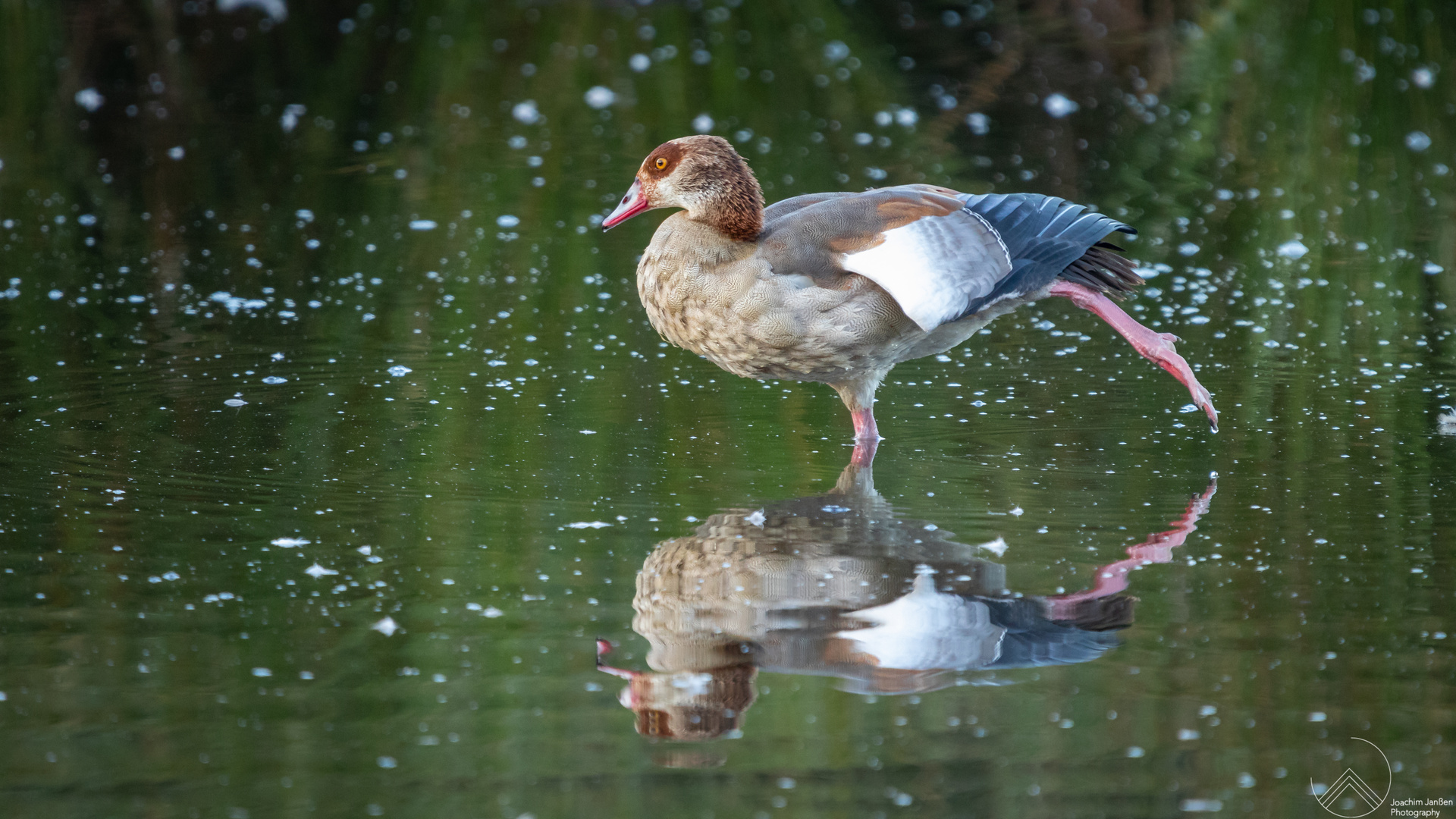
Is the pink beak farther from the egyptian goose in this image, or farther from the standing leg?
the standing leg

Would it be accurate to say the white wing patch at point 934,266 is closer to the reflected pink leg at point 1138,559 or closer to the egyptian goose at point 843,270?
the egyptian goose at point 843,270

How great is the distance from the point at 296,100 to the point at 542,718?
945cm

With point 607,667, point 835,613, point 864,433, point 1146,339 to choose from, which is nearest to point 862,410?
point 864,433

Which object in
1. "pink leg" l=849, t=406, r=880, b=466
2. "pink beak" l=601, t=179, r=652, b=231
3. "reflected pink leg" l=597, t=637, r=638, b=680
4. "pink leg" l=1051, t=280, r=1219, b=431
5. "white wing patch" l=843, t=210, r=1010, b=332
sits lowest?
"reflected pink leg" l=597, t=637, r=638, b=680

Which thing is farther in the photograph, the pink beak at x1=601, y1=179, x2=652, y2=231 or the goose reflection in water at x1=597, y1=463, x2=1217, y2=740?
the pink beak at x1=601, y1=179, x2=652, y2=231

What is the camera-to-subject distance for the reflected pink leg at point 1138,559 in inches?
166

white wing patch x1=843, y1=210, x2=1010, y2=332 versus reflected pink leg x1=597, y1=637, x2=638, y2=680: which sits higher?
white wing patch x1=843, y1=210, x2=1010, y2=332

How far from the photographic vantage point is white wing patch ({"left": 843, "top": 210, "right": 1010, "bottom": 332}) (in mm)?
5160

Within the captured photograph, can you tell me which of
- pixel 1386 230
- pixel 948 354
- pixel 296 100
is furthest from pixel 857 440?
pixel 296 100

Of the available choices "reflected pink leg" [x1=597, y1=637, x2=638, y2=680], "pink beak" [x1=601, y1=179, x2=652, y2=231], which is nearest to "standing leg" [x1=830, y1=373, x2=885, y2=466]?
"pink beak" [x1=601, y1=179, x2=652, y2=231]

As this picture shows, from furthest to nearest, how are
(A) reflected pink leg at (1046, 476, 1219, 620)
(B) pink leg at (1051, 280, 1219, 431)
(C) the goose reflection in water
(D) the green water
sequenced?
(B) pink leg at (1051, 280, 1219, 431), (A) reflected pink leg at (1046, 476, 1219, 620), (C) the goose reflection in water, (D) the green water

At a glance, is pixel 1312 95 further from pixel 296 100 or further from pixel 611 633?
pixel 611 633

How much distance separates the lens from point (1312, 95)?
12133 mm

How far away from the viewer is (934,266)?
5.20 meters
